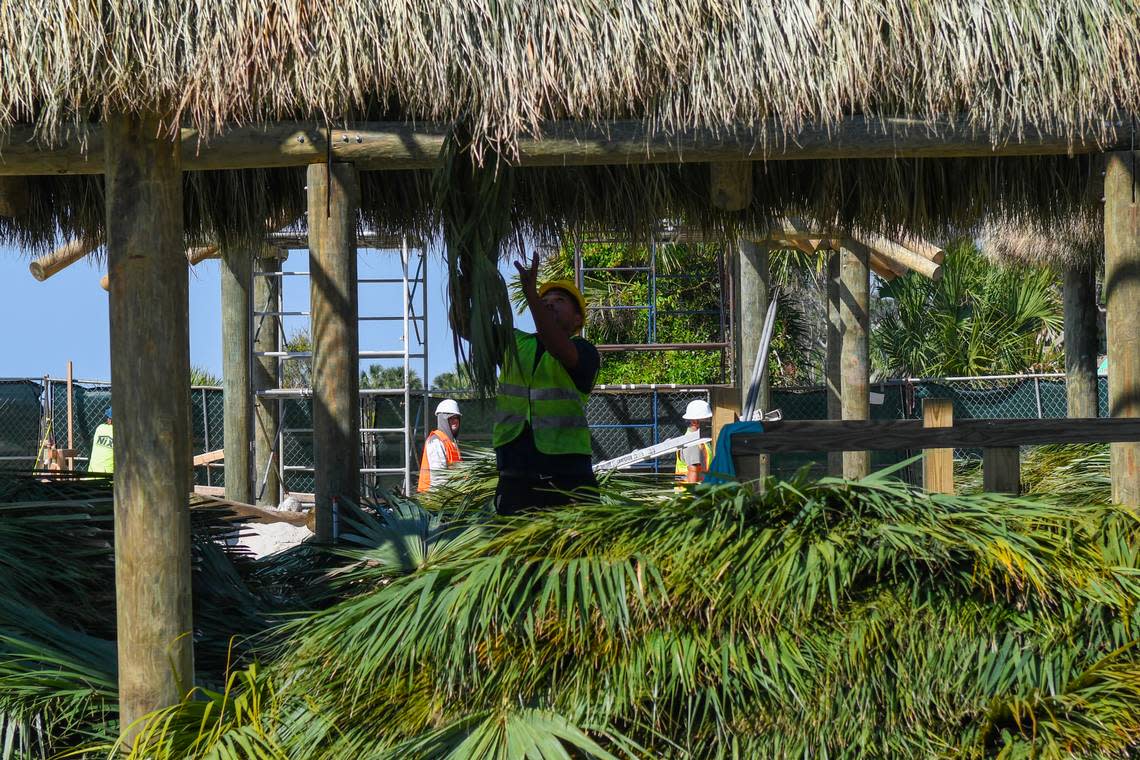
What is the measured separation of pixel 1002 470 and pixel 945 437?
303 millimetres

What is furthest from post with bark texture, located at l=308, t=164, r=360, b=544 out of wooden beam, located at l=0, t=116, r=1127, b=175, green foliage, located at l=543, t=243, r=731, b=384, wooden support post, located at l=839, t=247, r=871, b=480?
green foliage, located at l=543, t=243, r=731, b=384

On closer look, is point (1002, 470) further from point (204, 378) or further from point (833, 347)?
point (204, 378)

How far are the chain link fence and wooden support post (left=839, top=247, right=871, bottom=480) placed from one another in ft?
12.3

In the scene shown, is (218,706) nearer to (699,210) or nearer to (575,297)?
(575,297)

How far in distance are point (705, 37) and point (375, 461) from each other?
10.3m

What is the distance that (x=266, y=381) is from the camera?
13.7m

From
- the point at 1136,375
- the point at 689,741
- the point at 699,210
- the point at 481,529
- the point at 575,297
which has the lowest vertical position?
the point at 689,741

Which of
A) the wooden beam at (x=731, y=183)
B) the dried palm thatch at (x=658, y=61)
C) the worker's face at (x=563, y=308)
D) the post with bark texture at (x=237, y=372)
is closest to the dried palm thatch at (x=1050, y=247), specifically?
the wooden beam at (x=731, y=183)

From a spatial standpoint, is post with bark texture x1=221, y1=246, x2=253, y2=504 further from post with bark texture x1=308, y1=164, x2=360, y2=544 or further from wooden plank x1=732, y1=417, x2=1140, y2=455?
wooden plank x1=732, y1=417, x2=1140, y2=455

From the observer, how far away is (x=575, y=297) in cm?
550

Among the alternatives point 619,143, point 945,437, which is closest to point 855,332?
point 619,143

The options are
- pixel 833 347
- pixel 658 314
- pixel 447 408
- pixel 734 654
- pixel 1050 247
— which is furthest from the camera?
pixel 658 314

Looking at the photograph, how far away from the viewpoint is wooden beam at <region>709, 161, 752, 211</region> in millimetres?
6270

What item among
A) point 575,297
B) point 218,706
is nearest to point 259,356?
point 575,297
